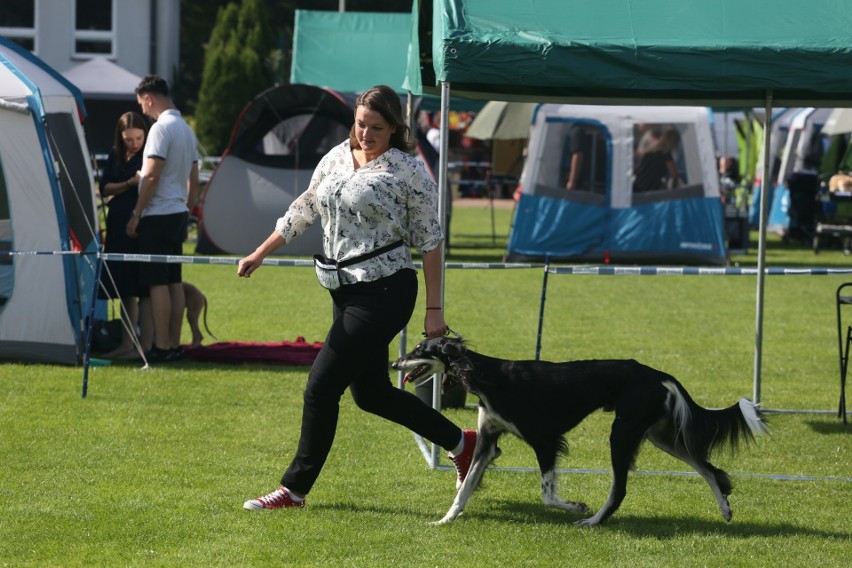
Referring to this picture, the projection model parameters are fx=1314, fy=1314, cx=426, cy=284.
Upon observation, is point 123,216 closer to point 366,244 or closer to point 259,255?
point 259,255

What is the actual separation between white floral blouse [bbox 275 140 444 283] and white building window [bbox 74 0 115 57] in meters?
33.5

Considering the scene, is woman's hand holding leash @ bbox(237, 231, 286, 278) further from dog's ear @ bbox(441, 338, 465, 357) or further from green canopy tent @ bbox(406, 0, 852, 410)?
green canopy tent @ bbox(406, 0, 852, 410)

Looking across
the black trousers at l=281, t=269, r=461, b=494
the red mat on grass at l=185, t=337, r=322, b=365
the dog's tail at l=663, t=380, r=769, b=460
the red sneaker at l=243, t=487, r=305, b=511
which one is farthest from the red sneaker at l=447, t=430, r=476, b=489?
the red mat on grass at l=185, t=337, r=322, b=365

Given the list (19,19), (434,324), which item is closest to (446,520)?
(434,324)

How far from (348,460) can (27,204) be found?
11.9ft

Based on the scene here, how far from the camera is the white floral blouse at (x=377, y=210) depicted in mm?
5145

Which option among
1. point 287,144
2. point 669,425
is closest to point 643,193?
point 287,144

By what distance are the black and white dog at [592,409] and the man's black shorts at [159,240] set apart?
399 centimetres

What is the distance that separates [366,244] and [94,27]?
34.1m

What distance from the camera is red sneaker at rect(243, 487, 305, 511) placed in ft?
17.9

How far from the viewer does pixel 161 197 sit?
882 cm

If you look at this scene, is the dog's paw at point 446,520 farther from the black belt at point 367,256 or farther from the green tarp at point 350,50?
the green tarp at point 350,50

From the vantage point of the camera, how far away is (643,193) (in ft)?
55.9

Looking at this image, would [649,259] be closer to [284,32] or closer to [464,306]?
[464,306]
